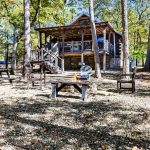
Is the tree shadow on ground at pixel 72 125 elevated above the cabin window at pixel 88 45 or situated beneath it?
situated beneath

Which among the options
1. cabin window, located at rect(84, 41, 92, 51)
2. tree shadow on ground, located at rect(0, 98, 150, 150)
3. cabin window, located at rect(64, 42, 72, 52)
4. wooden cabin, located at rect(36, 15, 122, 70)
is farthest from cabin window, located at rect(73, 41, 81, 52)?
tree shadow on ground, located at rect(0, 98, 150, 150)

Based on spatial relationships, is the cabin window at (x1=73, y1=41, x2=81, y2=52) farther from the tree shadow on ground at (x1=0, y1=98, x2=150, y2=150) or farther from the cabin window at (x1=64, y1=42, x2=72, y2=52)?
the tree shadow on ground at (x1=0, y1=98, x2=150, y2=150)

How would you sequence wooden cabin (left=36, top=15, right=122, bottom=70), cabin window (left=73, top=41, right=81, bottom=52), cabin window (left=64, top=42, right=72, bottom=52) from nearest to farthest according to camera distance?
1. wooden cabin (left=36, top=15, right=122, bottom=70)
2. cabin window (left=73, top=41, right=81, bottom=52)
3. cabin window (left=64, top=42, right=72, bottom=52)

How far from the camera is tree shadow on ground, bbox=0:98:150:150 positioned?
5.93 metres

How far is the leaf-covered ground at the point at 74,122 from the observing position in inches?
231

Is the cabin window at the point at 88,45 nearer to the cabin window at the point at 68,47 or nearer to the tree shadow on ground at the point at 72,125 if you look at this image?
A: the cabin window at the point at 68,47

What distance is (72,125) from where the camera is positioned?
7.29m

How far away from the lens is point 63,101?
1064cm

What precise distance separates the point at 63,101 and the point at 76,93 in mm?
2077

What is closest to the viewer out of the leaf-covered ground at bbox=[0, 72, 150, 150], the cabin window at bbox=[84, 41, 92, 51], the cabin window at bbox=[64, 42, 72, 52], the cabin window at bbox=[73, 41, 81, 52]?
the leaf-covered ground at bbox=[0, 72, 150, 150]

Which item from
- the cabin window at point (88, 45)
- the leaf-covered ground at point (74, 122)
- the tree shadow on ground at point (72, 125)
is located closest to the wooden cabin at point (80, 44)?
the cabin window at point (88, 45)

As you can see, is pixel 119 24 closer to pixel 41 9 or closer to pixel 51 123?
pixel 41 9

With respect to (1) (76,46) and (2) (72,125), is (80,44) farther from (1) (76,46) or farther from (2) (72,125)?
(2) (72,125)

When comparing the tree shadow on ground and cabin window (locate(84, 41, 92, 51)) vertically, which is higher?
cabin window (locate(84, 41, 92, 51))
